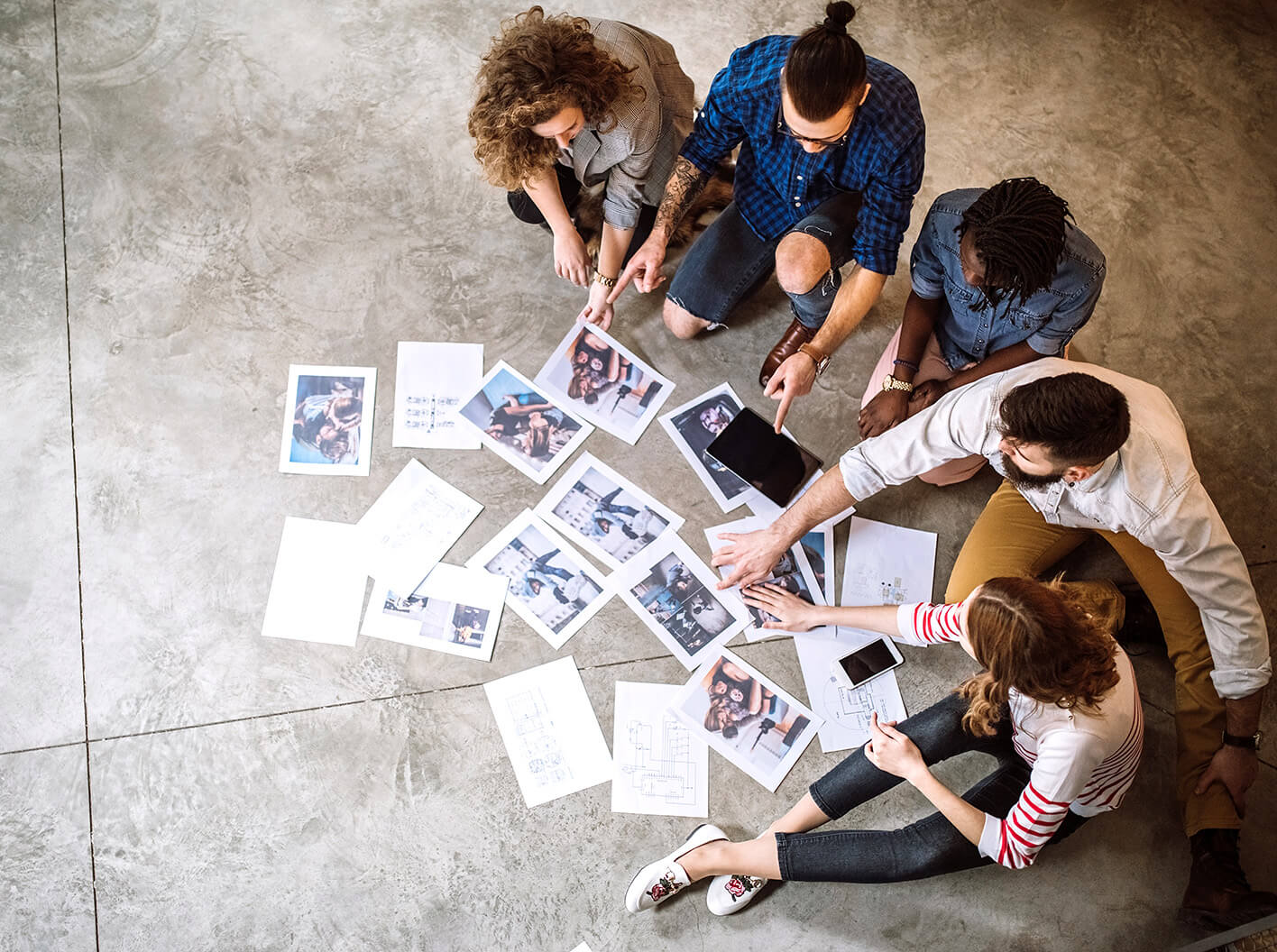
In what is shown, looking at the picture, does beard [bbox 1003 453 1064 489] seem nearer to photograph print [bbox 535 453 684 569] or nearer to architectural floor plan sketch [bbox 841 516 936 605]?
architectural floor plan sketch [bbox 841 516 936 605]

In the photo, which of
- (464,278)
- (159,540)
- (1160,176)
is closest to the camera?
Answer: (159,540)

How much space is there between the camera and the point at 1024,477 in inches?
82.4

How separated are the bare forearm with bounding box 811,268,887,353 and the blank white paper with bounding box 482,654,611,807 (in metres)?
1.16

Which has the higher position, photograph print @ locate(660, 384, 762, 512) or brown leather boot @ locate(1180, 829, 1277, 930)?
photograph print @ locate(660, 384, 762, 512)

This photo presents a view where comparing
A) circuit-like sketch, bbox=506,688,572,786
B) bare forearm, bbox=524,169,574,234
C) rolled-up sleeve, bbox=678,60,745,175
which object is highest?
rolled-up sleeve, bbox=678,60,745,175

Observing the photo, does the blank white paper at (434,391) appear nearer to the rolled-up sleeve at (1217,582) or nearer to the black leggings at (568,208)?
the black leggings at (568,208)

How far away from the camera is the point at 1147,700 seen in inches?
104

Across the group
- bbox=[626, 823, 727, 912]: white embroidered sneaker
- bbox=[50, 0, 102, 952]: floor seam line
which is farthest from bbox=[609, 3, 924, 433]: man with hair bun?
bbox=[50, 0, 102, 952]: floor seam line

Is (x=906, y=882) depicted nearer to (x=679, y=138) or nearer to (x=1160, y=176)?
(x=679, y=138)

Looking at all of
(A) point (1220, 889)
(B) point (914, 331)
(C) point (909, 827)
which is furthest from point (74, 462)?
(A) point (1220, 889)

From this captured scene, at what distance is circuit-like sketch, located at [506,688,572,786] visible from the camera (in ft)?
8.29

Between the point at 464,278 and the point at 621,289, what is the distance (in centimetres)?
59

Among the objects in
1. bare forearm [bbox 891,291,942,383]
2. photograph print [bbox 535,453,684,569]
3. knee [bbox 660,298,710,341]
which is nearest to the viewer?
bare forearm [bbox 891,291,942,383]

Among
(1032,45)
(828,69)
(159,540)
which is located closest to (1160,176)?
(1032,45)
